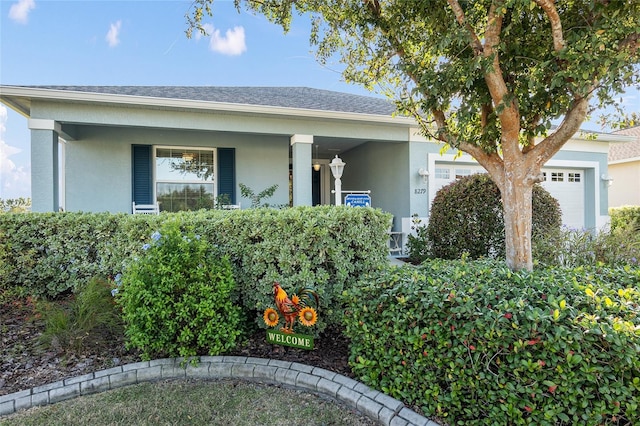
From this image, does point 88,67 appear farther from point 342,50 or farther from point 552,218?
point 552,218

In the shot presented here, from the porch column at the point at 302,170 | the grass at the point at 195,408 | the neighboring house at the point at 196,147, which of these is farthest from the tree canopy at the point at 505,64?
the porch column at the point at 302,170

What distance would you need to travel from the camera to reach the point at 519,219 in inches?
134

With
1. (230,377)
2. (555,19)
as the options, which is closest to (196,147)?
(230,377)

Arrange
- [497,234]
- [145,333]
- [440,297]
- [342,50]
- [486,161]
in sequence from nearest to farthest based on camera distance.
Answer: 1. [440,297]
2. [145,333]
3. [486,161]
4. [342,50]
5. [497,234]

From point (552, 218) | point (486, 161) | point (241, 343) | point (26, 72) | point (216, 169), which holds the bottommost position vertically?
point (241, 343)

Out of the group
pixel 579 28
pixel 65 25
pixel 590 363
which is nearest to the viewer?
pixel 590 363

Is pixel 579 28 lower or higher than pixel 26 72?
lower

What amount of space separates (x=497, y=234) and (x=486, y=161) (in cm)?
201

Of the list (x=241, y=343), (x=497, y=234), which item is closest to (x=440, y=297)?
(x=241, y=343)

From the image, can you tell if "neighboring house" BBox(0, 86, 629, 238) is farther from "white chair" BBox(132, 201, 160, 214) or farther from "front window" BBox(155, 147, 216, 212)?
"white chair" BBox(132, 201, 160, 214)

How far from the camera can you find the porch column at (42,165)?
626 centimetres

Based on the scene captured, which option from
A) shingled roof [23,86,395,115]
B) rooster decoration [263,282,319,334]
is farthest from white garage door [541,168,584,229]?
rooster decoration [263,282,319,334]

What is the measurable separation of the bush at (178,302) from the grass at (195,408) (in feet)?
1.14

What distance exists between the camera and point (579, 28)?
317cm
